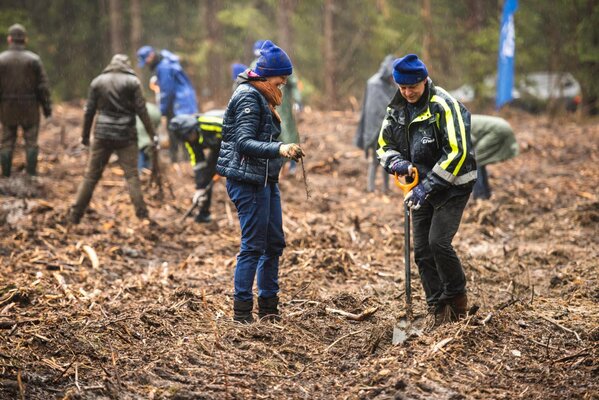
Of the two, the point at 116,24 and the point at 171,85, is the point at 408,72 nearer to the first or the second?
the point at 171,85

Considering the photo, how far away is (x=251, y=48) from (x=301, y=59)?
199 centimetres

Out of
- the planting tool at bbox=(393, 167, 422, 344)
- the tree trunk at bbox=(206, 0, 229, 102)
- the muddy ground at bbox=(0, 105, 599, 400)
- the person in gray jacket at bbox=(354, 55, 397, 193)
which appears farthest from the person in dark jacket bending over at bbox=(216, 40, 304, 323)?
the tree trunk at bbox=(206, 0, 229, 102)

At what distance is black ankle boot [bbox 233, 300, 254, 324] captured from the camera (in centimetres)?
601

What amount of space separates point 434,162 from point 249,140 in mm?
1447

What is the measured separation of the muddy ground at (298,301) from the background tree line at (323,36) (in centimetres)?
824

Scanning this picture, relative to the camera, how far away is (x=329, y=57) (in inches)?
919

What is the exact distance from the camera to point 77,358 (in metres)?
5.09

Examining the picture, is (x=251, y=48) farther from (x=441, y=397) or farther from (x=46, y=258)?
(x=441, y=397)

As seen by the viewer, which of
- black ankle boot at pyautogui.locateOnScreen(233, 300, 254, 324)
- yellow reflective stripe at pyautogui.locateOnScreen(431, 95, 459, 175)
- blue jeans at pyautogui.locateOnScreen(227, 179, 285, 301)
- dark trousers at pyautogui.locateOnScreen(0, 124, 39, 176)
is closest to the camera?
yellow reflective stripe at pyautogui.locateOnScreen(431, 95, 459, 175)

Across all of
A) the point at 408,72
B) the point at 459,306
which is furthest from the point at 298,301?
the point at 408,72

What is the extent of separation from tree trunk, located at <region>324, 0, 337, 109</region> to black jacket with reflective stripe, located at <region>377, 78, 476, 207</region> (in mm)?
17340

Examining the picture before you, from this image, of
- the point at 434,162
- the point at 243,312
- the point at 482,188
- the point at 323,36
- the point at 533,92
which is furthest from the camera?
the point at 323,36

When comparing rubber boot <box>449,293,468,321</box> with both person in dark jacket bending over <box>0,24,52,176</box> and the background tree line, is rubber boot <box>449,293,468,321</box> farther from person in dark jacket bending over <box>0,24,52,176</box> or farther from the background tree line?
the background tree line

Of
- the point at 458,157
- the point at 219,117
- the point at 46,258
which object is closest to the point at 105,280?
the point at 46,258
